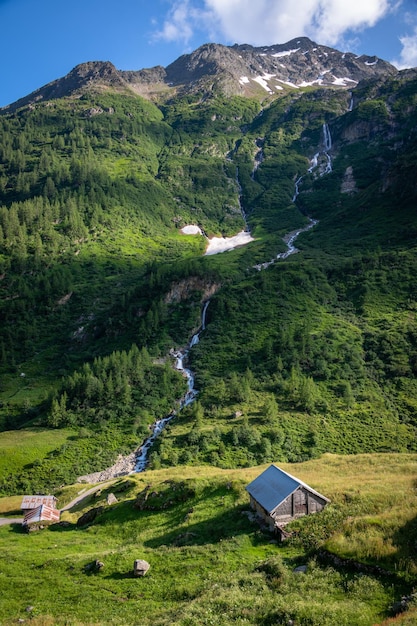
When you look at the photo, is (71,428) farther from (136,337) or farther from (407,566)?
(407,566)

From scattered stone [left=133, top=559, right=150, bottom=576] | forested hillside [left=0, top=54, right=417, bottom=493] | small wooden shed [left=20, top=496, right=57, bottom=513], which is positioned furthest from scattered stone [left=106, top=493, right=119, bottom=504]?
scattered stone [left=133, top=559, right=150, bottom=576]

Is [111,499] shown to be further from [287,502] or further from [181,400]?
[181,400]

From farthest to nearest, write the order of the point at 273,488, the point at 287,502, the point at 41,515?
the point at 41,515 → the point at 273,488 → the point at 287,502

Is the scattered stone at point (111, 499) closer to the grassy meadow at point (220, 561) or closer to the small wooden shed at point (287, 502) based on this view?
the grassy meadow at point (220, 561)

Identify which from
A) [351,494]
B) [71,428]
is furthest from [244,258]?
[351,494]

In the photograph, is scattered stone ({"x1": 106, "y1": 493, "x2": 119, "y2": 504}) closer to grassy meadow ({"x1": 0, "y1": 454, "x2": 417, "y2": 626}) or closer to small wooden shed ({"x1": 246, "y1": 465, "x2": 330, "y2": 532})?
grassy meadow ({"x1": 0, "y1": 454, "x2": 417, "y2": 626})

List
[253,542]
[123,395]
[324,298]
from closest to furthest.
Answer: [253,542]
[123,395]
[324,298]

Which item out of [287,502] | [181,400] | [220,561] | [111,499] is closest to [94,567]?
[220,561]
